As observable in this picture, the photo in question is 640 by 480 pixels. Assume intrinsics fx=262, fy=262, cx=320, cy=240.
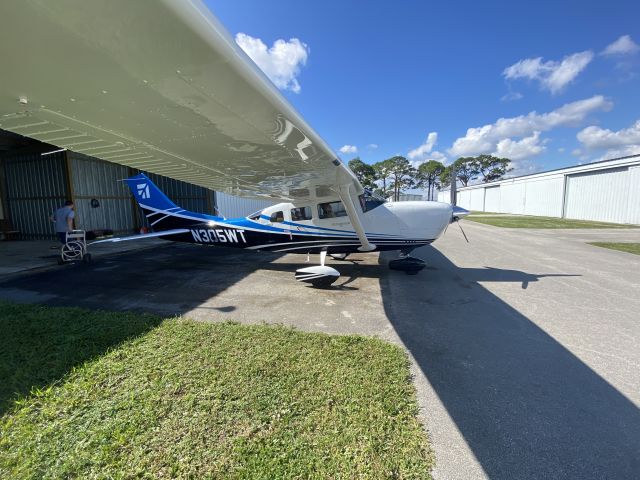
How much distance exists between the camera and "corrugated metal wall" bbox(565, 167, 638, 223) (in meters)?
21.8

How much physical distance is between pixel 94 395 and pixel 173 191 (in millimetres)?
16662

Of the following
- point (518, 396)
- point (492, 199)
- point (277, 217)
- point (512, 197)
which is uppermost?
point (492, 199)

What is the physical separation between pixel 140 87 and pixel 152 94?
0.28ft

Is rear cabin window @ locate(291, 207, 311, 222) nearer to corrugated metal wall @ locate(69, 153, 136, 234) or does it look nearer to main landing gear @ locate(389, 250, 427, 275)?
main landing gear @ locate(389, 250, 427, 275)

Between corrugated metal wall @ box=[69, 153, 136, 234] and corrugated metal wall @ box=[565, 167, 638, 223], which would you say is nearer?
corrugated metal wall @ box=[69, 153, 136, 234]

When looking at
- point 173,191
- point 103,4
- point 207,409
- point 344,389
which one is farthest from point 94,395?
point 173,191

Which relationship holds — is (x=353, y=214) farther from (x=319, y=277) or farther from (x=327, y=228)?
(x=319, y=277)

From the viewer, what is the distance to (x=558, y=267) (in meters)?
7.27

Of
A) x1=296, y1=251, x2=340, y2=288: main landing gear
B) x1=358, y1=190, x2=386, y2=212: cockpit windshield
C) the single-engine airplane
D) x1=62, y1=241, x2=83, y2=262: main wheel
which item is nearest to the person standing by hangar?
x1=62, y1=241, x2=83, y2=262: main wheel

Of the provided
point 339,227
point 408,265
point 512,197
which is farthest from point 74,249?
point 512,197

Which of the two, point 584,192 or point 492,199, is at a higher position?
point 492,199

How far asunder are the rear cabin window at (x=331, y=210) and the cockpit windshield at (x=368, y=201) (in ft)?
1.60

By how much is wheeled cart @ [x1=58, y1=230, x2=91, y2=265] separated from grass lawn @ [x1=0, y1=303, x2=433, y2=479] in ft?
17.6

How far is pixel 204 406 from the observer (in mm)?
2150
